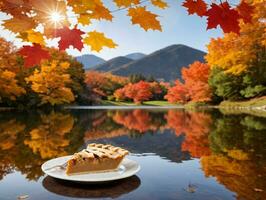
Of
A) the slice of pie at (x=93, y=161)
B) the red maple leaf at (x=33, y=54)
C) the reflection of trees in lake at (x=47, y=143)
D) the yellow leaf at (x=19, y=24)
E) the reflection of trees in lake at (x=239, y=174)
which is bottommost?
the reflection of trees in lake at (x=239, y=174)

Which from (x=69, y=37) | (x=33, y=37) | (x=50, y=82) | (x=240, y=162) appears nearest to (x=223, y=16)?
(x=69, y=37)

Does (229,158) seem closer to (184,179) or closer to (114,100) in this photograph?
(184,179)

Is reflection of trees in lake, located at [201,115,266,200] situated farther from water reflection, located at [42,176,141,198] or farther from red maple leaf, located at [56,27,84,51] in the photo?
red maple leaf, located at [56,27,84,51]

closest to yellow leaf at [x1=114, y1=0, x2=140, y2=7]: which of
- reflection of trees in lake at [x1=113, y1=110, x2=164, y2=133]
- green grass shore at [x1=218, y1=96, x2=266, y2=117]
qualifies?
reflection of trees in lake at [x1=113, y1=110, x2=164, y2=133]

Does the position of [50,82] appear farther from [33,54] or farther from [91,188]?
[33,54]

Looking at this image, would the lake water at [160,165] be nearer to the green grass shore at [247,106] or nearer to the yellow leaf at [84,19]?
the yellow leaf at [84,19]

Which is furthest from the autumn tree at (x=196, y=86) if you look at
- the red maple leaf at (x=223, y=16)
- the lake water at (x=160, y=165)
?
the red maple leaf at (x=223, y=16)
